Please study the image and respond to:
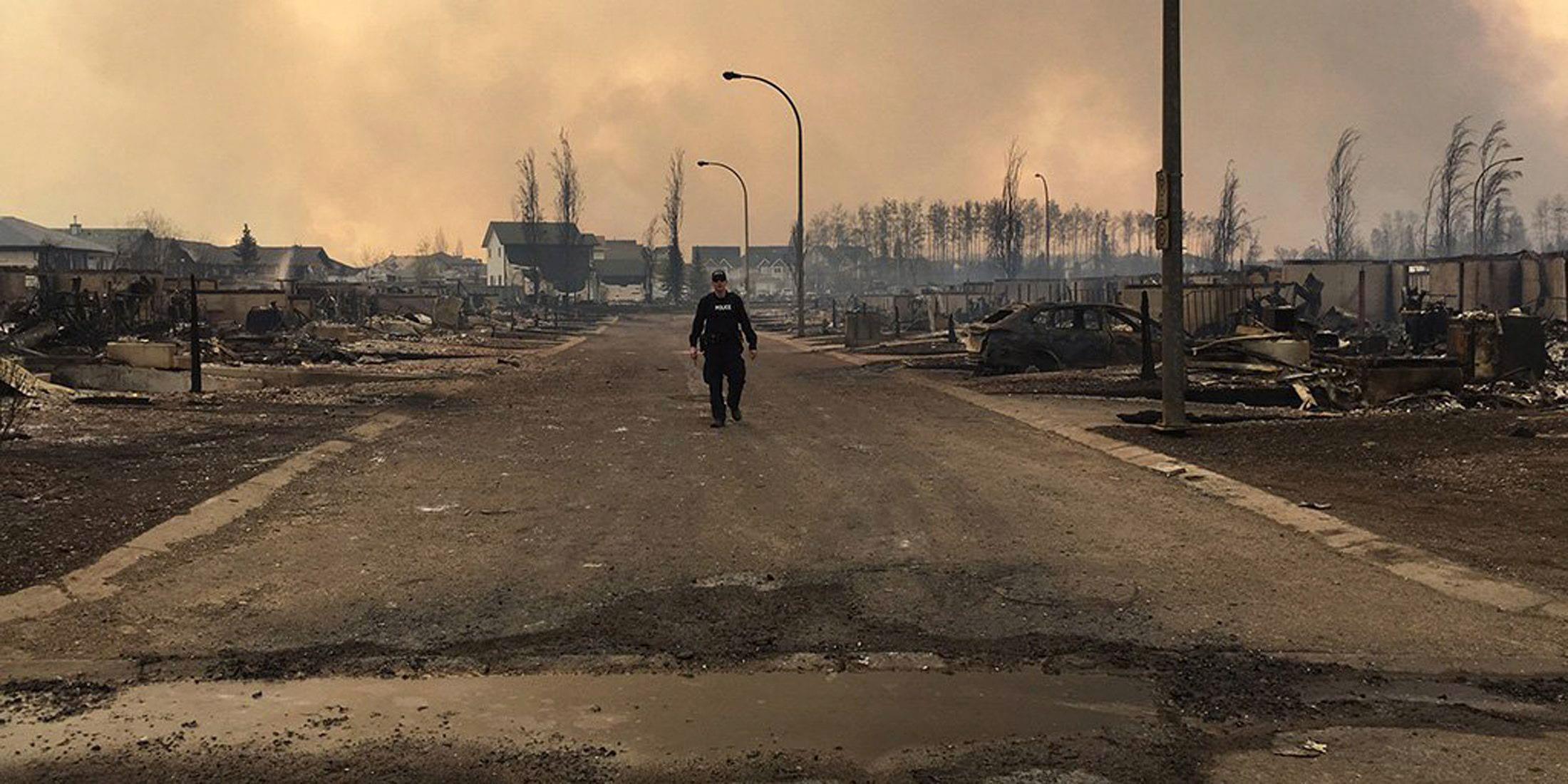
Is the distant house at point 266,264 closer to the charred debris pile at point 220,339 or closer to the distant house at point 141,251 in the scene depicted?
the distant house at point 141,251

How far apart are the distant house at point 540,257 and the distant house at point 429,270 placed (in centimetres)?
337

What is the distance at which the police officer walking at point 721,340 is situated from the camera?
1329 cm

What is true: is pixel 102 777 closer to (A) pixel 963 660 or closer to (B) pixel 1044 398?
(A) pixel 963 660

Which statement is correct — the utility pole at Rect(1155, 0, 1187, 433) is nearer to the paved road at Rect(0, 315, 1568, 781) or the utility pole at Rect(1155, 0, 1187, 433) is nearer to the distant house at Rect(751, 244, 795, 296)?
the paved road at Rect(0, 315, 1568, 781)

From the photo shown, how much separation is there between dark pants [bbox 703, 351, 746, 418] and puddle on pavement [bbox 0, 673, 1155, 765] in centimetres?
881

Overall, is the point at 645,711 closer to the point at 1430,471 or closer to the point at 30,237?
the point at 1430,471

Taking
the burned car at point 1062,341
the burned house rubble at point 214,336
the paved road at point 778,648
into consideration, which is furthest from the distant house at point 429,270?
the paved road at point 778,648

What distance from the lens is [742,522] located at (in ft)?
25.0

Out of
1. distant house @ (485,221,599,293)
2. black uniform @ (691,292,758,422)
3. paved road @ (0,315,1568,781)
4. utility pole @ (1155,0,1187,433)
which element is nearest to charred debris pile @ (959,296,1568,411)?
utility pole @ (1155,0,1187,433)

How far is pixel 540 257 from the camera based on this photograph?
12162 centimetres

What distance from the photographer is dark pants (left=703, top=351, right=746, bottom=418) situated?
1333cm

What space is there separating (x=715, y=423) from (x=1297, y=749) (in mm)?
9861

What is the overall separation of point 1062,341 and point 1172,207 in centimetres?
985

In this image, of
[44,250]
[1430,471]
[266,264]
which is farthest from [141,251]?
[1430,471]
